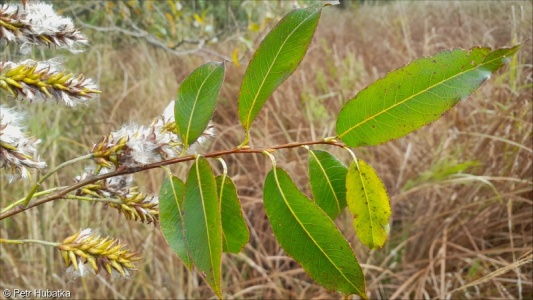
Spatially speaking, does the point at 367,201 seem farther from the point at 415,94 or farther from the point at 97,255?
the point at 97,255

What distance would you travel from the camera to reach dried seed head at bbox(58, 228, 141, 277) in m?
0.36

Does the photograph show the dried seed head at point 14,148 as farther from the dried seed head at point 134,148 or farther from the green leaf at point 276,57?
the green leaf at point 276,57

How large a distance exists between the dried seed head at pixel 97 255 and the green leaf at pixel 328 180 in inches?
6.0

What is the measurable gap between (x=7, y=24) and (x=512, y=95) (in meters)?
1.87

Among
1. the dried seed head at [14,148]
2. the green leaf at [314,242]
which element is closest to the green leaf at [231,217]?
the green leaf at [314,242]

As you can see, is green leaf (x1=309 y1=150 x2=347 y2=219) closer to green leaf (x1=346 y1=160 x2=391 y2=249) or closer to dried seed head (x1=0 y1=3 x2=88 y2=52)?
green leaf (x1=346 y1=160 x2=391 y2=249)

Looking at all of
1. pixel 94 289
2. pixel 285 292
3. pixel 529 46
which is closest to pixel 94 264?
pixel 285 292

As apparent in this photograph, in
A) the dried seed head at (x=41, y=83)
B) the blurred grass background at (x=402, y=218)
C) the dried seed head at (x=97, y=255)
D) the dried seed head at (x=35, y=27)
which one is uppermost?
the dried seed head at (x=35, y=27)

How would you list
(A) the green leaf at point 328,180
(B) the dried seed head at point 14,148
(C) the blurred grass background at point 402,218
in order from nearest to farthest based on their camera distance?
(B) the dried seed head at point 14,148 → (A) the green leaf at point 328,180 → (C) the blurred grass background at point 402,218

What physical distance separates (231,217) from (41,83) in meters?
0.17

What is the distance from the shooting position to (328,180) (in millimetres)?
424

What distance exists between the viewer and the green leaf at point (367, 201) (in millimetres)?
392

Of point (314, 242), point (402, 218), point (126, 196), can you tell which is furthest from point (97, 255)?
point (402, 218)

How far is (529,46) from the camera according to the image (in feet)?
6.69
